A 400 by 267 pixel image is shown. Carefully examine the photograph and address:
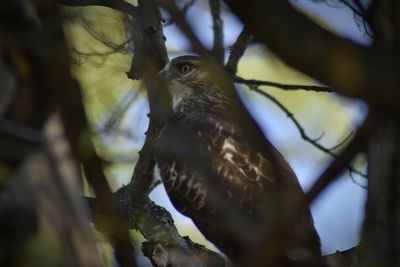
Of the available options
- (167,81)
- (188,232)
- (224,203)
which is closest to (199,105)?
(167,81)

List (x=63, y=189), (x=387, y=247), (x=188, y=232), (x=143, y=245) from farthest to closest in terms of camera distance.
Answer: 1. (x=188, y=232)
2. (x=143, y=245)
3. (x=387, y=247)
4. (x=63, y=189)

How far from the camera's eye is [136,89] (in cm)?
469

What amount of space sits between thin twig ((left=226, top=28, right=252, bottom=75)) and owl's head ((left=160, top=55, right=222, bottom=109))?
118 centimetres

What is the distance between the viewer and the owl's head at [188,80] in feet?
25.3

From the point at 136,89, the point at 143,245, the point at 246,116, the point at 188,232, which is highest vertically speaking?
the point at 246,116

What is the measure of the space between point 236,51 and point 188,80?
5.01ft

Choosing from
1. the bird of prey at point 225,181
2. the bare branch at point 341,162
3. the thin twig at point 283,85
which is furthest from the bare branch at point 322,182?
the bird of prey at point 225,181

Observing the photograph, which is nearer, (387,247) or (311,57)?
(311,57)

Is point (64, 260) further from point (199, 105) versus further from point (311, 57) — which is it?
point (199, 105)

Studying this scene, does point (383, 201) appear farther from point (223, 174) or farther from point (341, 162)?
point (223, 174)

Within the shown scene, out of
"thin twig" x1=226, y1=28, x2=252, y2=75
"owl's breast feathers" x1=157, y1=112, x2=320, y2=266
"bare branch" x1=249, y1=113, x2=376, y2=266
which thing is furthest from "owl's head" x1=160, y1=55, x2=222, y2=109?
"bare branch" x1=249, y1=113, x2=376, y2=266

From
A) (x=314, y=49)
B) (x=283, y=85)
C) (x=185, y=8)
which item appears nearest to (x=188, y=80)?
(x=283, y=85)

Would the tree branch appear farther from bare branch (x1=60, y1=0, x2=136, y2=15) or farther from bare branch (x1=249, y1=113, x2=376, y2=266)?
bare branch (x1=60, y1=0, x2=136, y2=15)

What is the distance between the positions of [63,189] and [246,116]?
1.97ft
